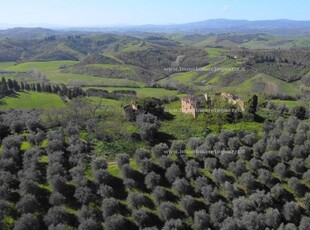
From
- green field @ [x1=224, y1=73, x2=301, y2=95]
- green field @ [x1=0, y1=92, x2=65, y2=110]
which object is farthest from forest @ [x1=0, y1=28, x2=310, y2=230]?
green field @ [x1=224, y1=73, x2=301, y2=95]

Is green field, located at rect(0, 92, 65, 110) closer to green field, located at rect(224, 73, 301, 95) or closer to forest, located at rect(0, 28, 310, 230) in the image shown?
forest, located at rect(0, 28, 310, 230)

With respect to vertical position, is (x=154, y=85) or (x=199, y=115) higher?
(x=199, y=115)

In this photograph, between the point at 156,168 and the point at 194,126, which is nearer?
the point at 156,168

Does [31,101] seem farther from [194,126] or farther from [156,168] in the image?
[156,168]

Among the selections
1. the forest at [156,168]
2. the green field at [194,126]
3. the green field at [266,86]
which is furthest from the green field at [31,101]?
the green field at [266,86]

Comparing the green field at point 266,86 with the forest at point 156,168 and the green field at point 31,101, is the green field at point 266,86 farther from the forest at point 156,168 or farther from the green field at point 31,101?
the green field at point 31,101

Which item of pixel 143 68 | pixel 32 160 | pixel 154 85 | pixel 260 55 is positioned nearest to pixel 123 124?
pixel 32 160

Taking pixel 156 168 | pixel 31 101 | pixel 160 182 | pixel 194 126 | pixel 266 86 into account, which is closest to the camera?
pixel 160 182

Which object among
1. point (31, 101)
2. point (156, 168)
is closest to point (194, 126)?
point (156, 168)

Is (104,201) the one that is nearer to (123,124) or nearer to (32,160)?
(32,160)
